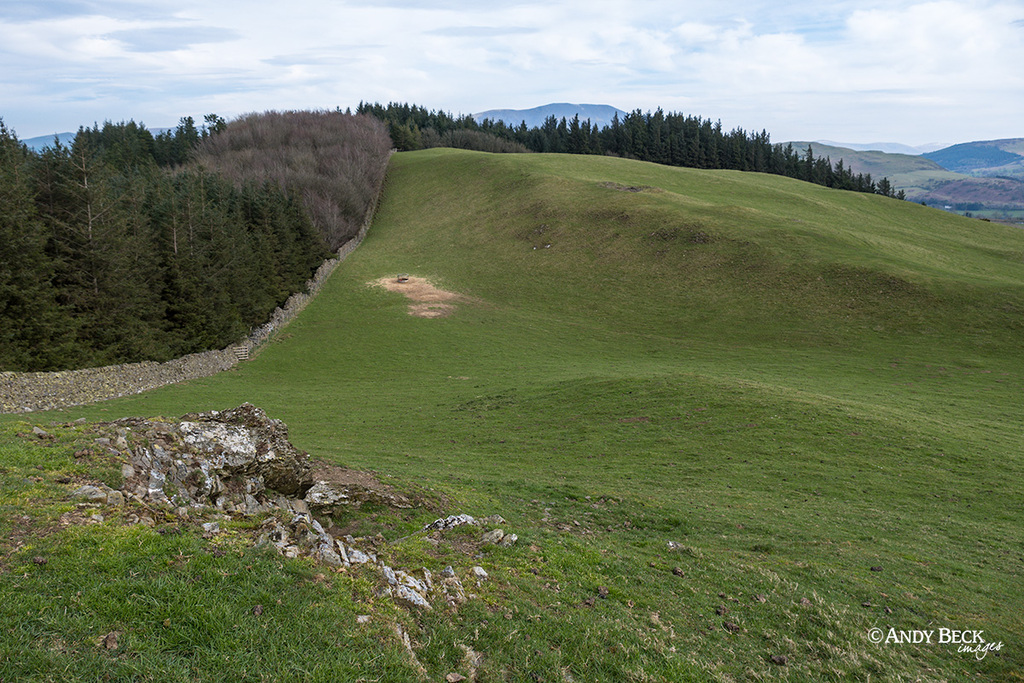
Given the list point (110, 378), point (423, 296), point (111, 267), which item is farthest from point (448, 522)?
point (423, 296)

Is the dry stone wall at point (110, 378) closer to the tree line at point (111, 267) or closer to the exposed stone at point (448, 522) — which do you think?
the tree line at point (111, 267)

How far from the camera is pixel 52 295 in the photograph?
114 ft

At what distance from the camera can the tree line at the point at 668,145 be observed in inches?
5901

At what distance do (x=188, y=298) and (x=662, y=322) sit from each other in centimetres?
4562

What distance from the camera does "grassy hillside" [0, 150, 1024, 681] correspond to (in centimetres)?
841

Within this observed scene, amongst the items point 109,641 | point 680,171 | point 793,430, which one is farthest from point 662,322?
point 680,171

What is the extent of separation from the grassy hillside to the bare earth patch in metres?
1.55

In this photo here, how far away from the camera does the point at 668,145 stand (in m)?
160

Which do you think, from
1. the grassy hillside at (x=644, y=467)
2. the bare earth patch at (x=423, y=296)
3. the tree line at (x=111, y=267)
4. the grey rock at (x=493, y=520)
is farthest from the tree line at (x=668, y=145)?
the grey rock at (x=493, y=520)

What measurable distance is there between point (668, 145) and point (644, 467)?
156m

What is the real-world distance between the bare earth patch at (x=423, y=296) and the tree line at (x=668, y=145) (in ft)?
345

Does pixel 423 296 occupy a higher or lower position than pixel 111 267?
lower

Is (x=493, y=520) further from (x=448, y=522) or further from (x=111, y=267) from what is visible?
(x=111, y=267)

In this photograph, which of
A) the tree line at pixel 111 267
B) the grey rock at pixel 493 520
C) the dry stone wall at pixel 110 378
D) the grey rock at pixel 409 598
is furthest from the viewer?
the tree line at pixel 111 267
